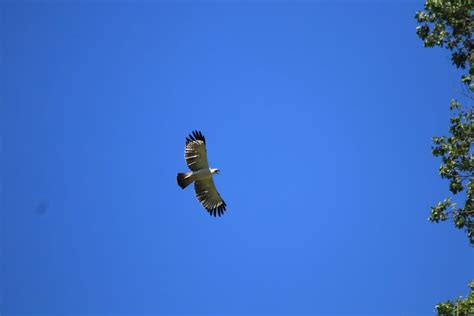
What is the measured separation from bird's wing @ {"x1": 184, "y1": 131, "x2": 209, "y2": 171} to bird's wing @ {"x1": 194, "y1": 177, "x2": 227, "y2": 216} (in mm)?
1117

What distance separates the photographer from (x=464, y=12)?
18.6 meters

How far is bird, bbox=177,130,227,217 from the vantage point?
25047mm

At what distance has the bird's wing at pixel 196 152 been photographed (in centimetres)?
2498

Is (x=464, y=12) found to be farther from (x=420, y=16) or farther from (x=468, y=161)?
(x=468, y=161)

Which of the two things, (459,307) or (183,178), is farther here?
(183,178)

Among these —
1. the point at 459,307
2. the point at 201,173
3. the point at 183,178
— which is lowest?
the point at 459,307

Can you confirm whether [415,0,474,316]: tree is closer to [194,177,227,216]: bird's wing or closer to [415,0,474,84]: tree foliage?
[415,0,474,84]: tree foliage

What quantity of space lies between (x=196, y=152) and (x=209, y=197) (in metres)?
2.55

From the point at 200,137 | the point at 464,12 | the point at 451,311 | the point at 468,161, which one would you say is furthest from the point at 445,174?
the point at 200,137

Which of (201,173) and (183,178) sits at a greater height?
(201,173)

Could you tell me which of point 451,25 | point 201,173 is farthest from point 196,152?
point 451,25

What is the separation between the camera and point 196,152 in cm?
2512

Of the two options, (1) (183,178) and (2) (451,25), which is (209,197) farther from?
(2) (451,25)

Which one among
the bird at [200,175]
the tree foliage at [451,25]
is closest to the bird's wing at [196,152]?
the bird at [200,175]
